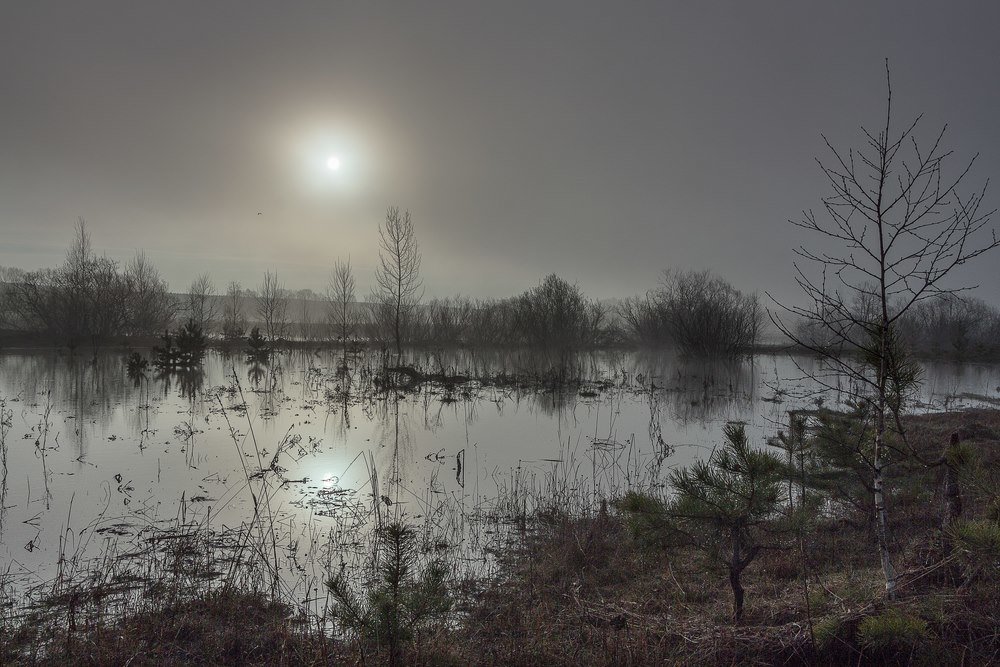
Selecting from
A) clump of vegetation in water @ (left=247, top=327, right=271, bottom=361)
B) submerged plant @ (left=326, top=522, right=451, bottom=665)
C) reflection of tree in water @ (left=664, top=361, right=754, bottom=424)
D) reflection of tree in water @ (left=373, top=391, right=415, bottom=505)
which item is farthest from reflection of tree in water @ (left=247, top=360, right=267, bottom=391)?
submerged plant @ (left=326, top=522, right=451, bottom=665)

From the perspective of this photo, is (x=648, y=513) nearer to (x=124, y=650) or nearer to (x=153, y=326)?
(x=124, y=650)

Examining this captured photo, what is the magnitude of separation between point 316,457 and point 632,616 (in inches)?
224

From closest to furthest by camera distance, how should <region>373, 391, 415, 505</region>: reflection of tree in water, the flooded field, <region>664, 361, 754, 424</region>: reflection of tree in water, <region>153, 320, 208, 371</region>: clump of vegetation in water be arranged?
the flooded field < <region>373, 391, 415, 505</region>: reflection of tree in water < <region>664, 361, 754, 424</region>: reflection of tree in water < <region>153, 320, 208, 371</region>: clump of vegetation in water

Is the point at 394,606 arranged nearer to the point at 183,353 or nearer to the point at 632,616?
the point at 632,616

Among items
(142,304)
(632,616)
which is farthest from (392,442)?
→ (142,304)

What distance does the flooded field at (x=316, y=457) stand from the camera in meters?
4.76

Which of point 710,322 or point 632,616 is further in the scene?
point 710,322

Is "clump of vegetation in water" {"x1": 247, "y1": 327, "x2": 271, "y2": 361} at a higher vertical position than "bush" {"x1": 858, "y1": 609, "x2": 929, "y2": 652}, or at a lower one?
higher

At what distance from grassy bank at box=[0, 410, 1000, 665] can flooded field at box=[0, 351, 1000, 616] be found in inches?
20.6

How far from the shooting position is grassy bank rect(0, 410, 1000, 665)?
2521 millimetres

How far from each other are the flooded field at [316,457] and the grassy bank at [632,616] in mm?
524

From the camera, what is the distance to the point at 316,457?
7785 mm

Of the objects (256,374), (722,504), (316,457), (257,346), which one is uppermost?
(257,346)

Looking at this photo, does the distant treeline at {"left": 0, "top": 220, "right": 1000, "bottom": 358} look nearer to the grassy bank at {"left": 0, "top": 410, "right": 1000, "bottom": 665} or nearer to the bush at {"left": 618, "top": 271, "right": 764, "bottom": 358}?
the bush at {"left": 618, "top": 271, "right": 764, "bottom": 358}
